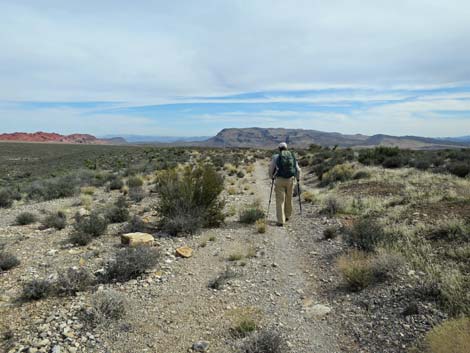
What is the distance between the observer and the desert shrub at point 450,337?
11.5ft

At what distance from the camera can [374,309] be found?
4.90 meters

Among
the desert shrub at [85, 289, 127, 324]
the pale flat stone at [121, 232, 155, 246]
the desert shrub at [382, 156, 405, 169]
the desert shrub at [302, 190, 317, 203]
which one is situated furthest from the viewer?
the desert shrub at [382, 156, 405, 169]

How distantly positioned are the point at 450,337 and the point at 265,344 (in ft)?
6.91

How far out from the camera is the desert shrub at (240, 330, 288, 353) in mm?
4078

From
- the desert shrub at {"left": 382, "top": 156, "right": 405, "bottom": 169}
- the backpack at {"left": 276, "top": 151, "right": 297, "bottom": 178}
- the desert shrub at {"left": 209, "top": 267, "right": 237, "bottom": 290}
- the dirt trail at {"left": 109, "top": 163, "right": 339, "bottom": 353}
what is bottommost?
the dirt trail at {"left": 109, "top": 163, "right": 339, "bottom": 353}

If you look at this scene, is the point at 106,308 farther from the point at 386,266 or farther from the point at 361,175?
the point at 361,175

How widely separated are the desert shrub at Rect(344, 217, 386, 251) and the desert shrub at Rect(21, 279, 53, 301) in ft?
19.9

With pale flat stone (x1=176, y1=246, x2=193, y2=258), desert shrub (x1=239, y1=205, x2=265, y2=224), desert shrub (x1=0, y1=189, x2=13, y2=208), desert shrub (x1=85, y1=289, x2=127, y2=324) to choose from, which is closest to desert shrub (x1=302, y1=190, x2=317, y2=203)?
desert shrub (x1=239, y1=205, x2=265, y2=224)

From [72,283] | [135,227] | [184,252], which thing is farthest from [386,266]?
[135,227]

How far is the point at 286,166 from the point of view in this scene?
10.0 meters

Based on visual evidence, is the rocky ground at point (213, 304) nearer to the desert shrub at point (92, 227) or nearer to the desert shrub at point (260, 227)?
the desert shrub at point (92, 227)

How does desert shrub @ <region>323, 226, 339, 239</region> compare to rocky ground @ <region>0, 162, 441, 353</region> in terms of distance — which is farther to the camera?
desert shrub @ <region>323, 226, 339, 239</region>

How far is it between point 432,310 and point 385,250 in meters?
2.00

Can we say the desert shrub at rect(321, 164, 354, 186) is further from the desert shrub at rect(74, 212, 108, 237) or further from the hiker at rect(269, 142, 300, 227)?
the desert shrub at rect(74, 212, 108, 237)
